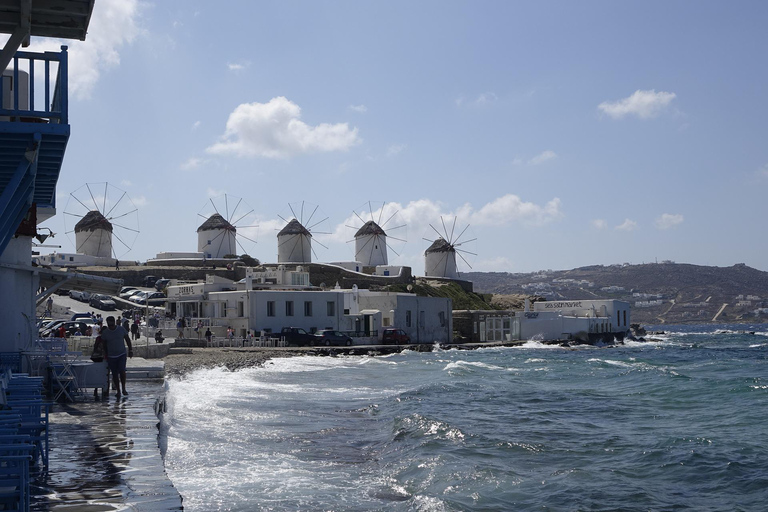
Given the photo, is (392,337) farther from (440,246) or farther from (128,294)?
(440,246)

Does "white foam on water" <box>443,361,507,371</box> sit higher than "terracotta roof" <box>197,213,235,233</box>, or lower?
lower

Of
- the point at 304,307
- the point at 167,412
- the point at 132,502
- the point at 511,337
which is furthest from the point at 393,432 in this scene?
the point at 511,337

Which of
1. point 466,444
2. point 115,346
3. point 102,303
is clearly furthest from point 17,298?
point 102,303

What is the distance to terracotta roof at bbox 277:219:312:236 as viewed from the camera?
273ft

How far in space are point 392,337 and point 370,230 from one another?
141 ft

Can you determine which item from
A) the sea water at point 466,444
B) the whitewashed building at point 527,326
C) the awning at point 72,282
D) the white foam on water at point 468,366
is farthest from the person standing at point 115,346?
the whitewashed building at point 527,326

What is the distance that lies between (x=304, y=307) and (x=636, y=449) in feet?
101

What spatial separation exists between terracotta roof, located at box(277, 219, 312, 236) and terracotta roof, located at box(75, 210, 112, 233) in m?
17.4

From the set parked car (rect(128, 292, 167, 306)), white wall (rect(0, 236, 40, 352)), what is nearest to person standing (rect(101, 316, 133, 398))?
white wall (rect(0, 236, 40, 352))

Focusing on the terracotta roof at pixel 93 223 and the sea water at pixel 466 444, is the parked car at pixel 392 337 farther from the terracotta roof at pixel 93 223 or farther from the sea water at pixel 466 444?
the terracotta roof at pixel 93 223

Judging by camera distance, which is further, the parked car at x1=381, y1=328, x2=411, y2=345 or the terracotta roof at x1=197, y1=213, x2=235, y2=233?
the terracotta roof at x1=197, y1=213, x2=235, y2=233

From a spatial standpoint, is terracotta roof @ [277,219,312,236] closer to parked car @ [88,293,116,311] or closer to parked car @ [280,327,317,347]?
parked car @ [88,293,116,311]

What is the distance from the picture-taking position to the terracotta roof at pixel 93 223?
76.3m

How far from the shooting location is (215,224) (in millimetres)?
81562
